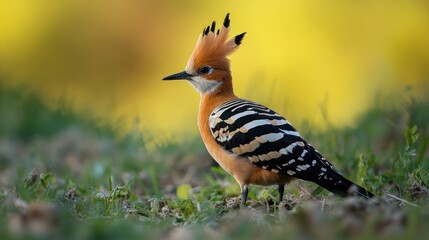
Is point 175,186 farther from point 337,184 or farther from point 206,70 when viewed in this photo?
point 337,184

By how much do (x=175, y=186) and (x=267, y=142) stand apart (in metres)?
1.62

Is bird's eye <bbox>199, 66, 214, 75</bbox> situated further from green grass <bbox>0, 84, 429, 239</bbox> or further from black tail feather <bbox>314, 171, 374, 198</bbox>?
black tail feather <bbox>314, 171, 374, 198</bbox>

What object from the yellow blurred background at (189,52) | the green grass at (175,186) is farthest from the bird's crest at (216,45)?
the yellow blurred background at (189,52)

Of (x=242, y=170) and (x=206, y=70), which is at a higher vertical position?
(x=206, y=70)

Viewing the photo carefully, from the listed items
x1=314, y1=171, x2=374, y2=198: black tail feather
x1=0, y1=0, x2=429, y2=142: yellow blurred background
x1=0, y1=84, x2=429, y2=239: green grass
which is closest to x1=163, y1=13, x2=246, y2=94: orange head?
x1=0, y1=84, x2=429, y2=239: green grass

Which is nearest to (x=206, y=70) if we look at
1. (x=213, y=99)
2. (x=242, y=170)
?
(x=213, y=99)

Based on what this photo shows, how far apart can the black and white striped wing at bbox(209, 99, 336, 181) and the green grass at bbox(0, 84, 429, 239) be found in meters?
0.21

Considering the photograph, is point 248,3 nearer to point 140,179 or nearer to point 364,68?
point 364,68

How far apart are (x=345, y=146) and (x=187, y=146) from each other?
1.85 meters

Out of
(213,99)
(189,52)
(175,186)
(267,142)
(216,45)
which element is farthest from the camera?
(189,52)

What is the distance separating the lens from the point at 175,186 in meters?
6.09

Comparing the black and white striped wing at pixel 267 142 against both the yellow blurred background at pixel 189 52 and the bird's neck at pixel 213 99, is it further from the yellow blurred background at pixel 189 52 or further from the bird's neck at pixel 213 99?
the yellow blurred background at pixel 189 52

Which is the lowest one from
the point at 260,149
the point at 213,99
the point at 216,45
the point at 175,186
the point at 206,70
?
the point at 175,186

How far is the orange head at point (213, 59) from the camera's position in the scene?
5602 mm
